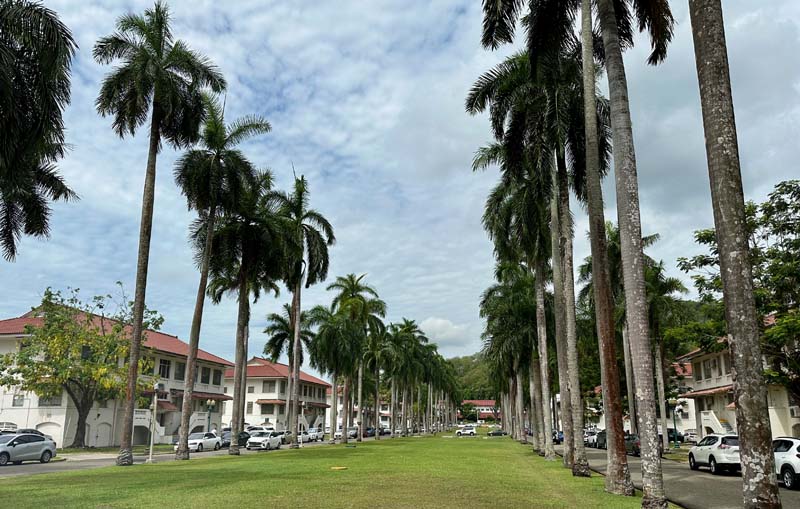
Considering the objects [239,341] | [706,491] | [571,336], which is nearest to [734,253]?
[706,491]

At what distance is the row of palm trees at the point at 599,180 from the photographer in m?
8.26

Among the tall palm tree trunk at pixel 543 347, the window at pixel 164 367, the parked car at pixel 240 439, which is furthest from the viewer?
the window at pixel 164 367

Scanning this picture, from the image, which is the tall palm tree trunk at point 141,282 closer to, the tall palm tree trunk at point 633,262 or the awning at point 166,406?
the tall palm tree trunk at point 633,262

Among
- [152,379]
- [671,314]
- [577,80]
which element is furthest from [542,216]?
[152,379]

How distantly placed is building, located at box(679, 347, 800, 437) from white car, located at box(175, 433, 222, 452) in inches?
1412

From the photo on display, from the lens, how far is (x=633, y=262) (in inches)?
527

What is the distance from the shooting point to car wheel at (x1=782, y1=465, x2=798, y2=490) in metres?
19.0

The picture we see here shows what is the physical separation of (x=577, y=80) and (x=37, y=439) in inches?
1222

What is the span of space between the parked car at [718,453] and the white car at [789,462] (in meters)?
3.58

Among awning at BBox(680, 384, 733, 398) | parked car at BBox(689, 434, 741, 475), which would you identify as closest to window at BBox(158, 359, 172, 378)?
parked car at BBox(689, 434, 741, 475)

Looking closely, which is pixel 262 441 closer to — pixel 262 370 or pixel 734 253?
pixel 262 370

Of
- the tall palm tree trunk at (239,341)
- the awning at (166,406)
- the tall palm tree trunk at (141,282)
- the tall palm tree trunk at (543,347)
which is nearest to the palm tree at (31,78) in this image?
the tall palm tree trunk at (141,282)

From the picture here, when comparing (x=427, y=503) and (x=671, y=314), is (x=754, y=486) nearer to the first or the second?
(x=427, y=503)

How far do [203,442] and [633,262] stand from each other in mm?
38902
